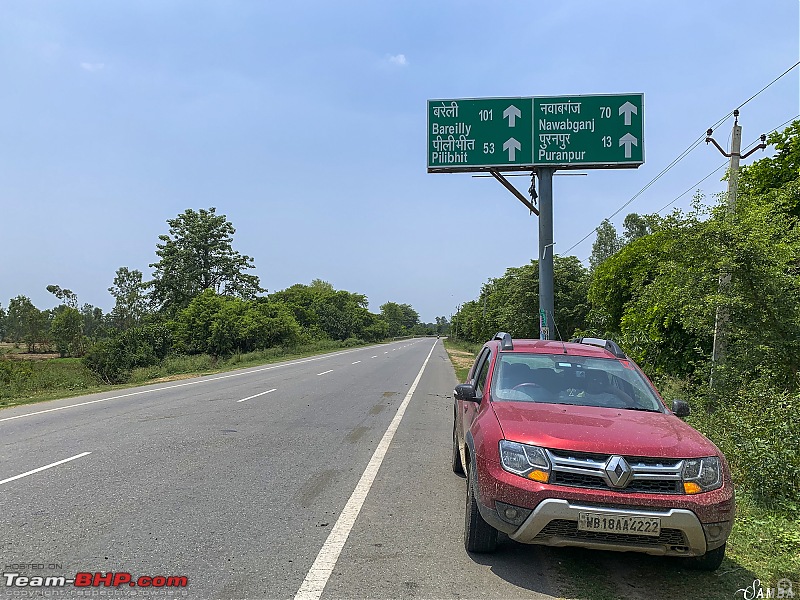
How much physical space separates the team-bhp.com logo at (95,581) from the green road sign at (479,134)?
12649mm

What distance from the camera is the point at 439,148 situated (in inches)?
605

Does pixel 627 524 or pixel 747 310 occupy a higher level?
pixel 747 310

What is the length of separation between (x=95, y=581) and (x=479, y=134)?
13.4 m

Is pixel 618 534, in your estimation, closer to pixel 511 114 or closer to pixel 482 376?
pixel 482 376

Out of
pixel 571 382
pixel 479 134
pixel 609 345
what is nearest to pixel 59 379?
pixel 479 134

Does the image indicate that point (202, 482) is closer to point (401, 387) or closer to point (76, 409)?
point (76, 409)

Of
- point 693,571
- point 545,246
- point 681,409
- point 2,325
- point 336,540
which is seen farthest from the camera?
point 2,325

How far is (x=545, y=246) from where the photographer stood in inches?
626

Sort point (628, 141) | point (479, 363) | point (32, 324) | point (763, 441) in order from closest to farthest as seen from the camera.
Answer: point (763, 441) < point (479, 363) < point (628, 141) < point (32, 324)

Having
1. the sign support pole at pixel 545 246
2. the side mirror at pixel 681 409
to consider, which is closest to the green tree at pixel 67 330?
the sign support pole at pixel 545 246

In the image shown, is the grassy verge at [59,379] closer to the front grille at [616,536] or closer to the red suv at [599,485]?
the red suv at [599,485]

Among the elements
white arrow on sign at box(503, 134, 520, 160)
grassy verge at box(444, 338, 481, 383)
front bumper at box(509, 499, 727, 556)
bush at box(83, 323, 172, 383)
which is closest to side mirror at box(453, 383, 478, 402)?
front bumper at box(509, 499, 727, 556)

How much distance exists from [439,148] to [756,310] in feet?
29.3

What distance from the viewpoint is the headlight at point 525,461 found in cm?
422
